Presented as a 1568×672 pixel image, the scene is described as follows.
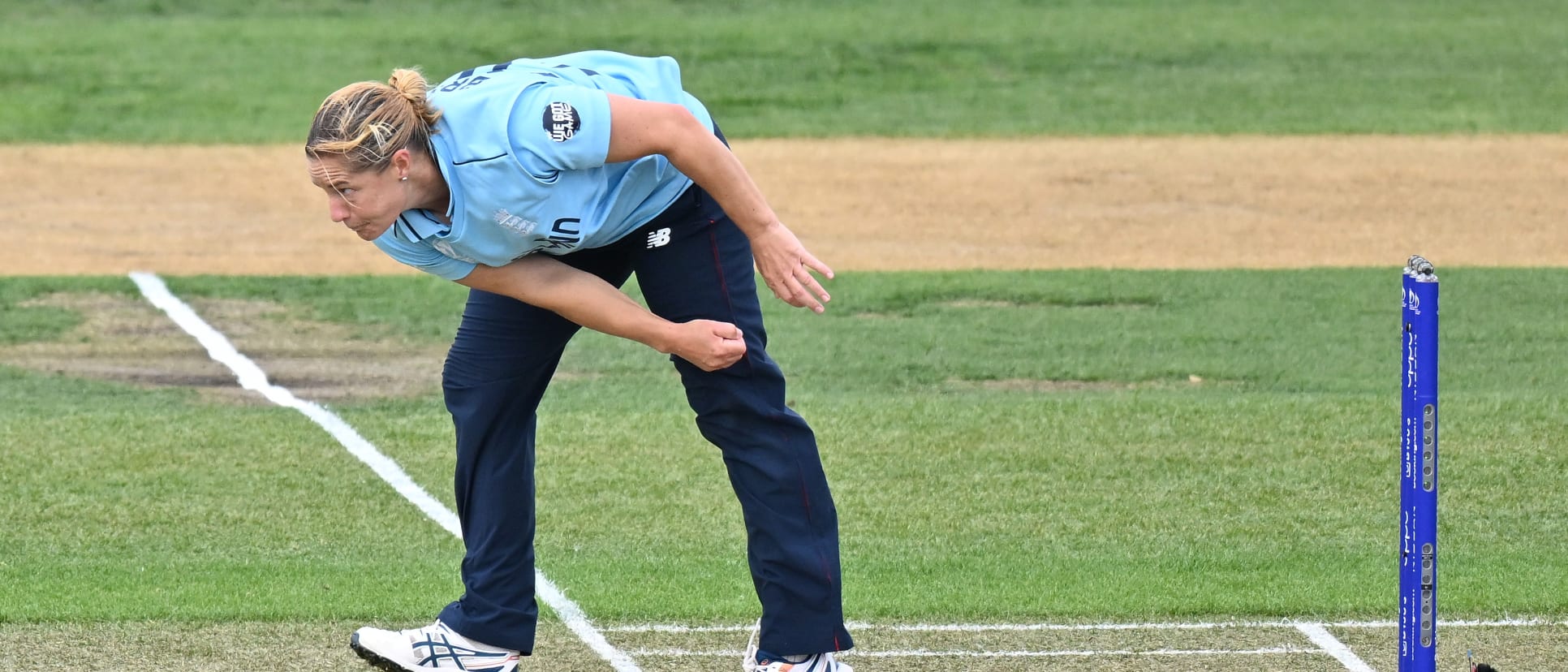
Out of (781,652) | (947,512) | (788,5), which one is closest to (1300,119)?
(788,5)

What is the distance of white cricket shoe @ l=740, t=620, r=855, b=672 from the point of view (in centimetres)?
455

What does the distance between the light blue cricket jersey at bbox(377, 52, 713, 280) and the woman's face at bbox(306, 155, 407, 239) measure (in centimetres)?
10

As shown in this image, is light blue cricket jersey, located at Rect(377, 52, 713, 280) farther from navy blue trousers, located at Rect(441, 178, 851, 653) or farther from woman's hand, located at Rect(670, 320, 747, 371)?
woman's hand, located at Rect(670, 320, 747, 371)

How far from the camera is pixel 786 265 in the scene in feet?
13.9

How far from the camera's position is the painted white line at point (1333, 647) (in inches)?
193

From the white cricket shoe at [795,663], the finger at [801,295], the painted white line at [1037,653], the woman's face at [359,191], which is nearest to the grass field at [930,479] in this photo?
the painted white line at [1037,653]

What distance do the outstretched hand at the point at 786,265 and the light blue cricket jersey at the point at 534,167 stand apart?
11.3 inches

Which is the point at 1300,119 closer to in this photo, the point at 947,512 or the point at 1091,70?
the point at 1091,70

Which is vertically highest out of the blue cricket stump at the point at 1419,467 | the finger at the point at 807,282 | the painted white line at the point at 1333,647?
the finger at the point at 807,282

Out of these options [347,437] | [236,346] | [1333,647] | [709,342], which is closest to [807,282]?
[709,342]

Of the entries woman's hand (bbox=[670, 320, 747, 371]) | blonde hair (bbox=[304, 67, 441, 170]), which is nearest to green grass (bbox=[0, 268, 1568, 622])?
woman's hand (bbox=[670, 320, 747, 371])

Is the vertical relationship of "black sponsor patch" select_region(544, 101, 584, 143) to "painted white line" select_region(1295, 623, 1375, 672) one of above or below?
above

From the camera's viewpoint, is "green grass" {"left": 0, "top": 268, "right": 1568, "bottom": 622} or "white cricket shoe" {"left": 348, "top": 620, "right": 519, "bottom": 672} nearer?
"white cricket shoe" {"left": 348, "top": 620, "right": 519, "bottom": 672}

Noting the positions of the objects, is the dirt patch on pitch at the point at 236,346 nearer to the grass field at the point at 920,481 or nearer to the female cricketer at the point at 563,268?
the grass field at the point at 920,481
